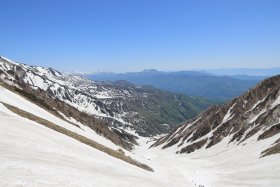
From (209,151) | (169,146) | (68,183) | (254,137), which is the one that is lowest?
(169,146)

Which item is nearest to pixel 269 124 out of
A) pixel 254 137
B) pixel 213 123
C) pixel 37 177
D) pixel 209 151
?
pixel 254 137

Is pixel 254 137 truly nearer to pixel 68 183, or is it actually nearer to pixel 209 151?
pixel 209 151

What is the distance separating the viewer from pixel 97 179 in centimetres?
2505

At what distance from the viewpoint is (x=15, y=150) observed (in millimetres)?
27516

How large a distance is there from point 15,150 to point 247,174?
40479 mm

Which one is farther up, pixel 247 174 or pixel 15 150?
pixel 15 150

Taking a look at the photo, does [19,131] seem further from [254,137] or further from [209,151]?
[209,151]

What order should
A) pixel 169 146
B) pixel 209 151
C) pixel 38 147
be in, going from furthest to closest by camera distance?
pixel 169 146 < pixel 209 151 < pixel 38 147

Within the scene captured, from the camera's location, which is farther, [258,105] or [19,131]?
[258,105]

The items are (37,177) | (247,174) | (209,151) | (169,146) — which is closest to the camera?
(37,177)

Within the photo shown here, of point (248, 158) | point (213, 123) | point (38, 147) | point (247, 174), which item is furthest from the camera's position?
point (213, 123)

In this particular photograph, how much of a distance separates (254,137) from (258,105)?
103 feet

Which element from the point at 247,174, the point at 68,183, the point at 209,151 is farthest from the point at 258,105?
the point at 68,183

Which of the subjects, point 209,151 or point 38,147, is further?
point 209,151
